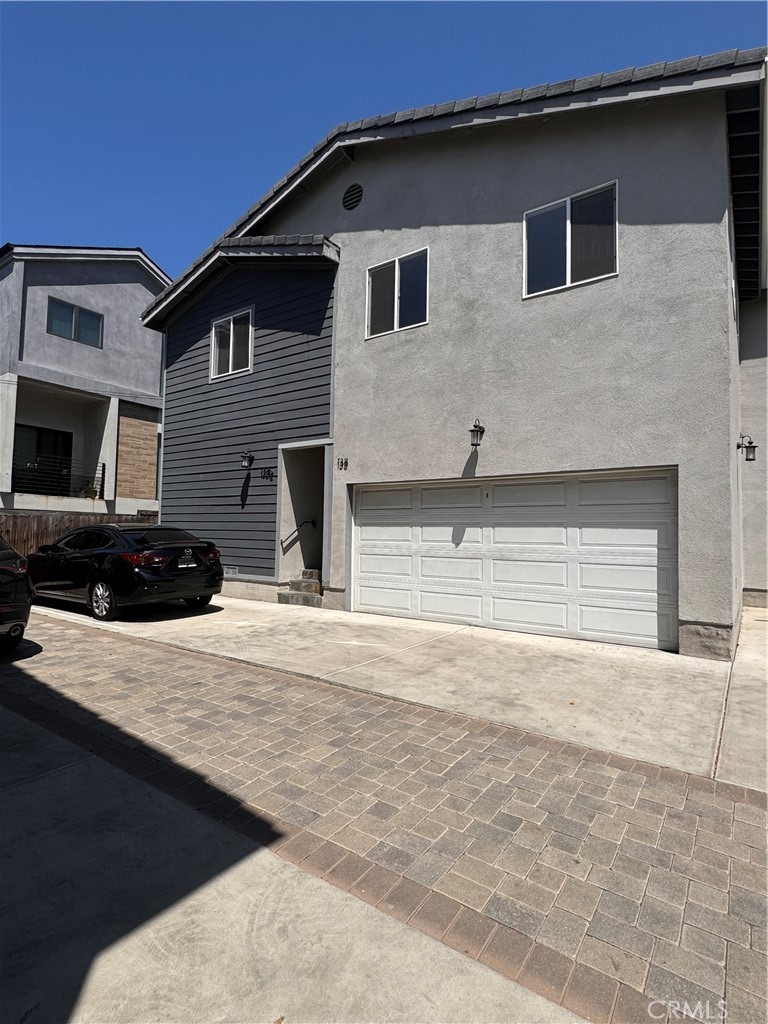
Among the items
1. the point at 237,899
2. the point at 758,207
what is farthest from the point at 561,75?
the point at 237,899

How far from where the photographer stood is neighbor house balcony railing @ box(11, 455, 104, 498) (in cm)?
1752

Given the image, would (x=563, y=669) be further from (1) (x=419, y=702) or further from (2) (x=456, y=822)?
(2) (x=456, y=822)

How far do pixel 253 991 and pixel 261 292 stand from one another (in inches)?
461

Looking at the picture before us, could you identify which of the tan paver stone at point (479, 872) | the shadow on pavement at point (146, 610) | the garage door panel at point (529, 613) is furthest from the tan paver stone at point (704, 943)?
the shadow on pavement at point (146, 610)

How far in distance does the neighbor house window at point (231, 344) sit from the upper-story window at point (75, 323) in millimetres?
8905

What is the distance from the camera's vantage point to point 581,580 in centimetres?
735

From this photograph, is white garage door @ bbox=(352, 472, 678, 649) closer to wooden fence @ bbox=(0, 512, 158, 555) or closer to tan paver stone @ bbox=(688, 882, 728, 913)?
tan paver stone @ bbox=(688, 882, 728, 913)

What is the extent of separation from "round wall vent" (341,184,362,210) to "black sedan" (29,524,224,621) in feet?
22.7

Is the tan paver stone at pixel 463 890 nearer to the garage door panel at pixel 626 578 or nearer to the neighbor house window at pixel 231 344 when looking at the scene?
the garage door panel at pixel 626 578

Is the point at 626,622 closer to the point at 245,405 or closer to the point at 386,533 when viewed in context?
the point at 386,533

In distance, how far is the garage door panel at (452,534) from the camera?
8.37m

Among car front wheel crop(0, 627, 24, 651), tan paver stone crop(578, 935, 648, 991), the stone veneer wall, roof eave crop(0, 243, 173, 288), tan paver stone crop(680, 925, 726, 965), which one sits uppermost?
roof eave crop(0, 243, 173, 288)

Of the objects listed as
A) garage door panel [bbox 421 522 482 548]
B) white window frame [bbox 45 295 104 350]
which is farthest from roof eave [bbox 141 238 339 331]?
white window frame [bbox 45 295 104 350]

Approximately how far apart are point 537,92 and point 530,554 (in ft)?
21.3
